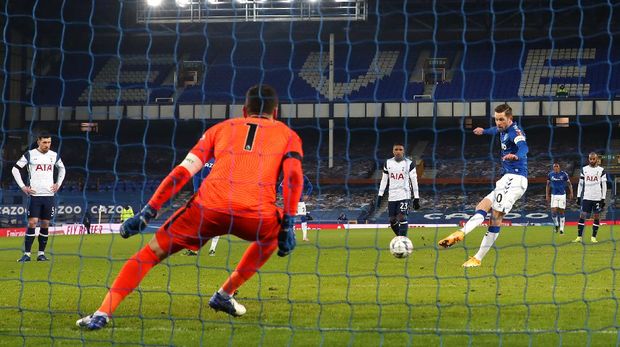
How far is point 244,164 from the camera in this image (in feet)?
22.7

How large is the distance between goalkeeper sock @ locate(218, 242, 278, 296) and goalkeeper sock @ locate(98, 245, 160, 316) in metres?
0.85

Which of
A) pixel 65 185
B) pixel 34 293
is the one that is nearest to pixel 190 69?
pixel 65 185

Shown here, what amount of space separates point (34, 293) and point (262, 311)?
10.5 ft

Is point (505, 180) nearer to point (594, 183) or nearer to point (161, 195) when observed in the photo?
point (161, 195)

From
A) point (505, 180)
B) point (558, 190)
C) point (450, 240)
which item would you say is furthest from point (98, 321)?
point (558, 190)

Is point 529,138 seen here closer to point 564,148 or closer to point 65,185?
point 564,148

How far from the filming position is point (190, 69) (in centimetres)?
4928

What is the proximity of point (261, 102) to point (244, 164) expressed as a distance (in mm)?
565

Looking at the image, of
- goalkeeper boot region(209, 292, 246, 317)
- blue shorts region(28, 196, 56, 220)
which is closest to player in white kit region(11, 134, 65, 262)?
blue shorts region(28, 196, 56, 220)

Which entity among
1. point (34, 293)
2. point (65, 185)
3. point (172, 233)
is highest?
point (172, 233)

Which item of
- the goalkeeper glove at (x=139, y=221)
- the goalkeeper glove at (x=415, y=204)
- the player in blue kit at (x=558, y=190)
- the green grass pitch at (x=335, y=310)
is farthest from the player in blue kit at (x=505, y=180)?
the player in blue kit at (x=558, y=190)

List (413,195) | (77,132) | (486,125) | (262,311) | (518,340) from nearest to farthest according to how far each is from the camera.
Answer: (518,340) < (262,311) < (413,195) < (486,125) < (77,132)

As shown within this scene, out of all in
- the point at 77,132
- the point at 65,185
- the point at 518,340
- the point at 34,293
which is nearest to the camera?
the point at 518,340

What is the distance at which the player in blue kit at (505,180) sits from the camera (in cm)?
1245
